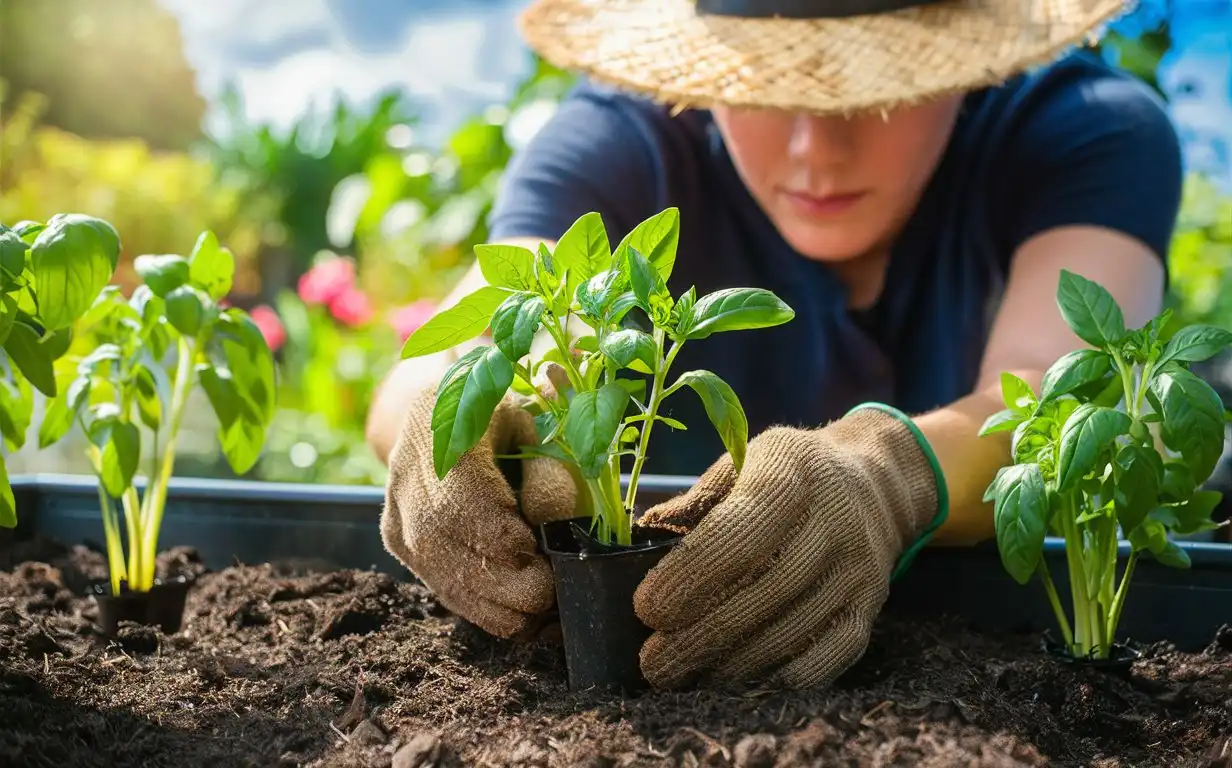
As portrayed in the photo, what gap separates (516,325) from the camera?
0.84m

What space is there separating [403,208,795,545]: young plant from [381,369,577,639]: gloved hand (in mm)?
112

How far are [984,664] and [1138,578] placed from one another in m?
0.30

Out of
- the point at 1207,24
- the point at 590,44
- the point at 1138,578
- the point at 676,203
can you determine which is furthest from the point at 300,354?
the point at 1138,578

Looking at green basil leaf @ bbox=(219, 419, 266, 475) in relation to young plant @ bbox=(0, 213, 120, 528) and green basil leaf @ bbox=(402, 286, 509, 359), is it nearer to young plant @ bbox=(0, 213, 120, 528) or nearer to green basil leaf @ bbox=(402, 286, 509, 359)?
young plant @ bbox=(0, 213, 120, 528)

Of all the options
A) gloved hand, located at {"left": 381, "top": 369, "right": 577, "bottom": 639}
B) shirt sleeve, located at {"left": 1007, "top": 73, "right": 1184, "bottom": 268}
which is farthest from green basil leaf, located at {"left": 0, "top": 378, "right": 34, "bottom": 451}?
shirt sleeve, located at {"left": 1007, "top": 73, "right": 1184, "bottom": 268}

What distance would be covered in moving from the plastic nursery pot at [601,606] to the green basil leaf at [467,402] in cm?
15

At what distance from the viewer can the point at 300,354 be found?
163 inches

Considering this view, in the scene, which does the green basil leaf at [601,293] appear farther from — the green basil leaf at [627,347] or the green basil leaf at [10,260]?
the green basil leaf at [10,260]

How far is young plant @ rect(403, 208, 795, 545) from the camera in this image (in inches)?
33.2

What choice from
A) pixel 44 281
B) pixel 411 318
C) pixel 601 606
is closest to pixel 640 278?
pixel 601 606

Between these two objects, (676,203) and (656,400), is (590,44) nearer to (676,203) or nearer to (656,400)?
(676,203)

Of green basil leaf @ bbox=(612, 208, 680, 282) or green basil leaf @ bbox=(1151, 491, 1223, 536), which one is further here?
green basil leaf @ bbox=(1151, 491, 1223, 536)

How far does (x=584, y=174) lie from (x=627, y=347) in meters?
1.04

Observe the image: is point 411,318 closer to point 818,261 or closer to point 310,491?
point 818,261
